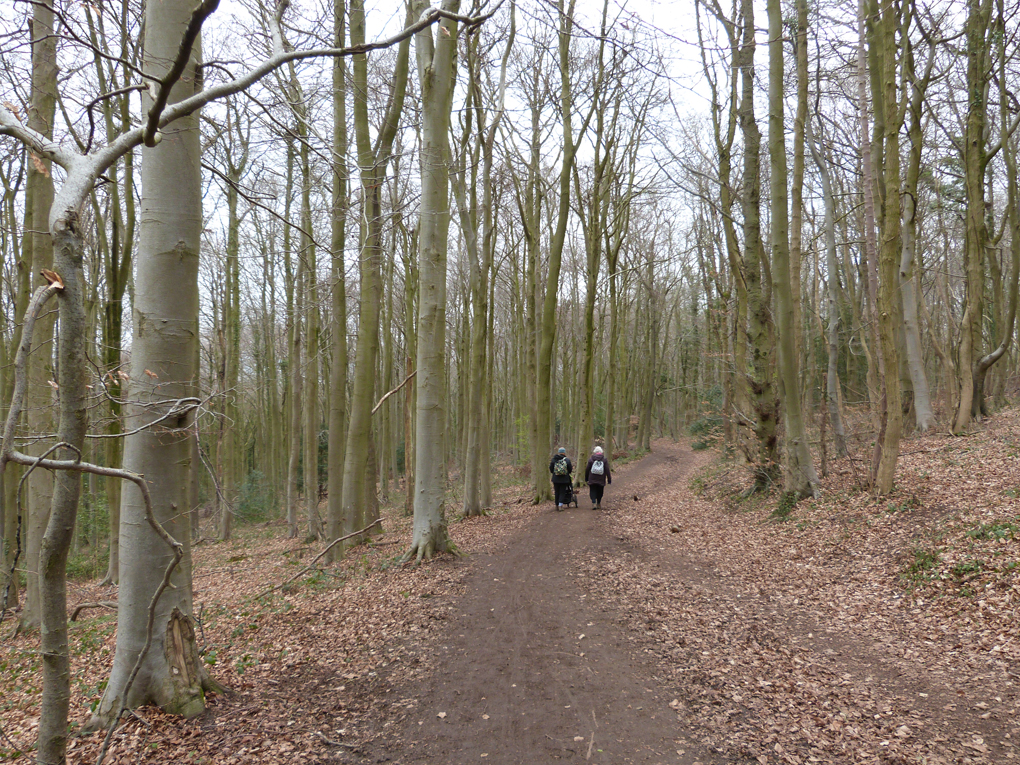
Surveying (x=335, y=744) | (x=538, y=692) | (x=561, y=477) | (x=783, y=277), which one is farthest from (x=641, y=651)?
(x=561, y=477)

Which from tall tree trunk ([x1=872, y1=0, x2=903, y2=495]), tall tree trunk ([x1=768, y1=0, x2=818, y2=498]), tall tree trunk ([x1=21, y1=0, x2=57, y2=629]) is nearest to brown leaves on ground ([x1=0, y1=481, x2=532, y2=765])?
tall tree trunk ([x1=21, y1=0, x2=57, y2=629])

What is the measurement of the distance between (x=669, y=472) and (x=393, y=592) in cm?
1720

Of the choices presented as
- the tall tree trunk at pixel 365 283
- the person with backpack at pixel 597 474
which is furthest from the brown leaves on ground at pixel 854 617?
the tall tree trunk at pixel 365 283

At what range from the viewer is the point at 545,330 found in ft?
49.8

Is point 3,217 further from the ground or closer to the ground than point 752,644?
further from the ground

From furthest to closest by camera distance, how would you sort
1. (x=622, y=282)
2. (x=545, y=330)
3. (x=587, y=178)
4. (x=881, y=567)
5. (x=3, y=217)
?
(x=622, y=282), (x=587, y=178), (x=545, y=330), (x=3, y=217), (x=881, y=567)

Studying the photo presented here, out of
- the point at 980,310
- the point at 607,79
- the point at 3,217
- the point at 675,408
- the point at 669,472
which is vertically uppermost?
the point at 607,79

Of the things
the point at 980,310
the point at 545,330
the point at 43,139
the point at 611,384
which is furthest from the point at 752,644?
the point at 611,384

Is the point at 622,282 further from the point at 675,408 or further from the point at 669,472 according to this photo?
the point at 675,408

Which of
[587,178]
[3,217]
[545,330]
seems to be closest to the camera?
[3,217]

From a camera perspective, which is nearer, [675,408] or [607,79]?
[607,79]

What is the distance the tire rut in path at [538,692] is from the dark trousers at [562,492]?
6480mm

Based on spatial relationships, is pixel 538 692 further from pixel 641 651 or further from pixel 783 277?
pixel 783 277

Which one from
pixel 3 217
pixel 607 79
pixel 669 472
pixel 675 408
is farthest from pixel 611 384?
pixel 3 217
